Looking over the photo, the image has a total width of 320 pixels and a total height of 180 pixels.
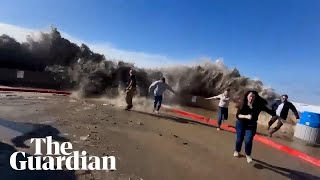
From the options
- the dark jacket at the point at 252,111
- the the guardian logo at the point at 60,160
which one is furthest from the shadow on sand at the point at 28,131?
the dark jacket at the point at 252,111

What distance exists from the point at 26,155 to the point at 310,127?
10331 millimetres

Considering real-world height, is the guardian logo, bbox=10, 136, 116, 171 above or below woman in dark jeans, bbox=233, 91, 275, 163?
below

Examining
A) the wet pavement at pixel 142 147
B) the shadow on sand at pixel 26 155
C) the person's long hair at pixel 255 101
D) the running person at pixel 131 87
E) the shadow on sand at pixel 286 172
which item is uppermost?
the person's long hair at pixel 255 101

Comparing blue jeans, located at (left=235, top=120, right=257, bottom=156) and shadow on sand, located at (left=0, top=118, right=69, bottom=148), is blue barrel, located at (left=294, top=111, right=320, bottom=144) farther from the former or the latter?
shadow on sand, located at (left=0, top=118, right=69, bottom=148)

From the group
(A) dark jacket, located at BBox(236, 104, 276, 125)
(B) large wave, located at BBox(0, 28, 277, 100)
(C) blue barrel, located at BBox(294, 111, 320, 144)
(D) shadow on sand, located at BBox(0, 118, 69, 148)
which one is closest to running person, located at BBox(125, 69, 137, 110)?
(D) shadow on sand, located at BBox(0, 118, 69, 148)

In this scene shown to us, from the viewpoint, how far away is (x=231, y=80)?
28.4 meters

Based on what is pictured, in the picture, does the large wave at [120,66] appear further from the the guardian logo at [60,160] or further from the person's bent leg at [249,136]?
the the guardian logo at [60,160]

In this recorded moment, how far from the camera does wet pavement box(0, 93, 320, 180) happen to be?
676 centimetres

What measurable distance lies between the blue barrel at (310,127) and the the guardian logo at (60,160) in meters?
8.82

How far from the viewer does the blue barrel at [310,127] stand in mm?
13211

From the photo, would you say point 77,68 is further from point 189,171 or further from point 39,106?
point 189,171

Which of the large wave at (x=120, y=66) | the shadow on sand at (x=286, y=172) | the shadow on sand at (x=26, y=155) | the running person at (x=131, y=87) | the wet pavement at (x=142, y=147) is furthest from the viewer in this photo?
the large wave at (x=120, y=66)

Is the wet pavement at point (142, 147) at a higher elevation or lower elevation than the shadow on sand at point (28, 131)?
lower

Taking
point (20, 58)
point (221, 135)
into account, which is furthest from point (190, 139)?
point (20, 58)
